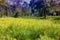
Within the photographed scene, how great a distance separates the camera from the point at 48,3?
85.3 feet

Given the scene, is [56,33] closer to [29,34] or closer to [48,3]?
[29,34]

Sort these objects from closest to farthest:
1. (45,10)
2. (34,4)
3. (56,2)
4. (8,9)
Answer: (56,2) → (45,10) → (34,4) → (8,9)

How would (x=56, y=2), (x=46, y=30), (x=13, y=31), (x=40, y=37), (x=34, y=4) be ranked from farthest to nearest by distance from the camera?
(x=34, y=4) < (x=56, y=2) < (x=46, y=30) < (x=13, y=31) < (x=40, y=37)

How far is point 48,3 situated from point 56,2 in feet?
3.80

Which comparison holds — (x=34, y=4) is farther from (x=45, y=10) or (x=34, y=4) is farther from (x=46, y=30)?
(x=46, y=30)

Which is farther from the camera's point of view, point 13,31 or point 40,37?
point 13,31

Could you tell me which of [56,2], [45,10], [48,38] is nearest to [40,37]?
[48,38]

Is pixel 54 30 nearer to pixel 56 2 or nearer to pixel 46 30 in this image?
pixel 46 30

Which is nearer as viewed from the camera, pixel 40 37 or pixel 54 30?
pixel 40 37

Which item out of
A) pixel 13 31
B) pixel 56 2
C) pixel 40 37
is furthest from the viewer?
pixel 56 2

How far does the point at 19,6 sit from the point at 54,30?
30.6 metres

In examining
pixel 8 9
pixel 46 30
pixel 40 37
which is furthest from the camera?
pixel 8 9

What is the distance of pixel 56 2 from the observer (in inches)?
1011

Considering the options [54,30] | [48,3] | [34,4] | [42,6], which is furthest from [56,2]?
[54,30]
